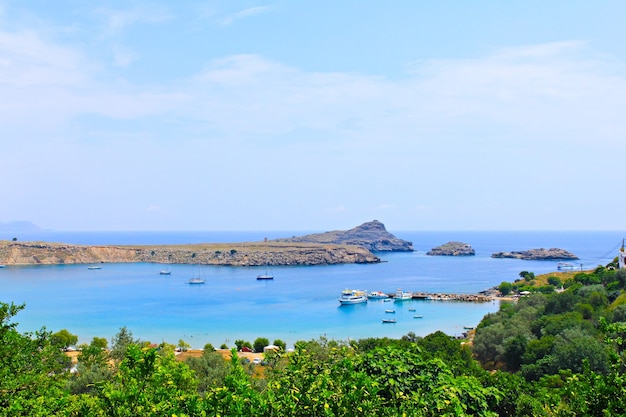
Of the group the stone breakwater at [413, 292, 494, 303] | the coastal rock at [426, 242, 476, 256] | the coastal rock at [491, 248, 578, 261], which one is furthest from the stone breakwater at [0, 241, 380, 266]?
the stone breakwater at [413, 292, 494, 303]

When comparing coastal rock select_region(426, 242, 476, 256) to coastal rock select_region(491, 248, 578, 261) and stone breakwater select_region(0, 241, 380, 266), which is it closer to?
coastal rock select_region(491, 248, 578, 261)

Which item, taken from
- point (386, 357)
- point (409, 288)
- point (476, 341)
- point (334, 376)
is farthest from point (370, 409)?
point (409, 288)

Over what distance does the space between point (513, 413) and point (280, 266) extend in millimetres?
97334

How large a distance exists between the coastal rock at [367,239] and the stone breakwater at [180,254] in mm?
37370

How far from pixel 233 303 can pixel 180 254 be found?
57.3 meters

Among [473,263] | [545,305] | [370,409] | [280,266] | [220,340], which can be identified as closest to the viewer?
[370,409]

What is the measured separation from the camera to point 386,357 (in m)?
8.44

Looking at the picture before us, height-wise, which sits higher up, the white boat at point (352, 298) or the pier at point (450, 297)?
the white boat at point (352, 298)

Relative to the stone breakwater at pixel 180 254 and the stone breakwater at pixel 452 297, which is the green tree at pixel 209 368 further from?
the stone breakwater at pixel 180 254

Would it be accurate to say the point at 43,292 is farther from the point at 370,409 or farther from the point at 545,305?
the point at 370,409

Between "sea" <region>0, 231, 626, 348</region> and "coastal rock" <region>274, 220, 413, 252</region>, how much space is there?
201 feet

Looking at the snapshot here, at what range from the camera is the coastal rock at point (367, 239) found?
544 ft

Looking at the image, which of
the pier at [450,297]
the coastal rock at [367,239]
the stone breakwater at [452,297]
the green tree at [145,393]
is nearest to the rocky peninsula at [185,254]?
the coastal rock at [367,239]

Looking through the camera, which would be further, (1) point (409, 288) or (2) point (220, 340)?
(1) point (409, 288)
